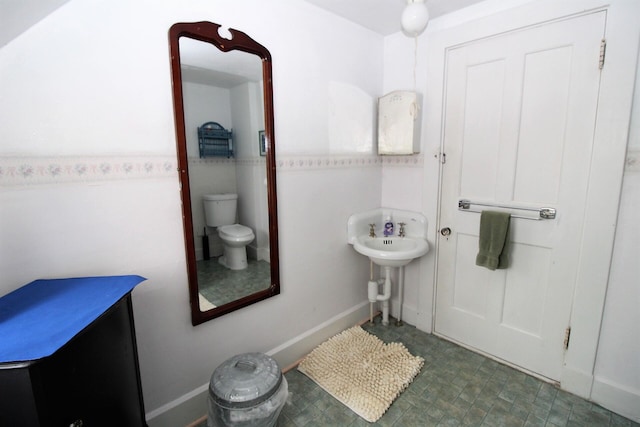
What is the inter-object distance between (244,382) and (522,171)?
187cm

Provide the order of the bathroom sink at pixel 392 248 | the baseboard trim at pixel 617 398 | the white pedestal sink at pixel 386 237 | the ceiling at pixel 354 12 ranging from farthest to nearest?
1. the white pedestal sink at pixel 386 237
2. the bathroom sink at pixel 392 248
3. the baseboard trim at pixel 617 398
4. the ceiling at pixel 354 12

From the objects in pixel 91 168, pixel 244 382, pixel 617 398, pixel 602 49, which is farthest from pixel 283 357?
pixel 602 49

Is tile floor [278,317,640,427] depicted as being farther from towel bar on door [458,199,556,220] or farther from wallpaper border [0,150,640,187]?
wallpaper border [0,150,640,187]

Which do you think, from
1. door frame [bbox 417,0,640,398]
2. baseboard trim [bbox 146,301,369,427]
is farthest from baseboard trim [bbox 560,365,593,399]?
baseboard trim [bbox 146,301,369,427]

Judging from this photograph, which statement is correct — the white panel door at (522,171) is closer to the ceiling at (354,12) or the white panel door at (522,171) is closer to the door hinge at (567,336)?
the door hinge at (567,336)

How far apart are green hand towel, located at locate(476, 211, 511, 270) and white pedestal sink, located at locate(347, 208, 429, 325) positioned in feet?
1.20

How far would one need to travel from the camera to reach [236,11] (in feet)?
4.93

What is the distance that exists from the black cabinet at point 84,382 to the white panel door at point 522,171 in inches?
76.1

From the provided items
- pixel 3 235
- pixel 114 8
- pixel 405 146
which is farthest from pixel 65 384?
pixel 405 146

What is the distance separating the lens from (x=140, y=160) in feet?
4.18

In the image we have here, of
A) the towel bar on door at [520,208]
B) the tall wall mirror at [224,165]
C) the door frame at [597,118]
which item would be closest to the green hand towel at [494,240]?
the towel bar on door at [520,208]

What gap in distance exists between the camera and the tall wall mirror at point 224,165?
54.6 inches

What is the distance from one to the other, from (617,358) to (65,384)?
7.71 feet

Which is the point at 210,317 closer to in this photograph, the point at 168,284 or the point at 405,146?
the point at 168,284
